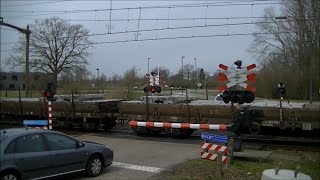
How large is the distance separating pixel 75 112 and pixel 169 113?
17.8 feet

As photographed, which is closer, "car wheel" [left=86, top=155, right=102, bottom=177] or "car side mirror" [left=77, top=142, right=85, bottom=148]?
"car side mirror" [left=77, top=142, right=85, bottom=148]

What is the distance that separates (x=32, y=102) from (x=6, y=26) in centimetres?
942

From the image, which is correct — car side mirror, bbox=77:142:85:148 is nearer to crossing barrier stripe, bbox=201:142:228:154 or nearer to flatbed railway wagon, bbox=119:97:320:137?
crossing barrier stripe, bbox=201:142:228:154

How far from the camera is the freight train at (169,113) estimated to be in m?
14.1

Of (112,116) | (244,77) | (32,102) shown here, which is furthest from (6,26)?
(244,77)

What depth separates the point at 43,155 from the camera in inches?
347

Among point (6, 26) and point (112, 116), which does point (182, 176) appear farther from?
point (6, 26)

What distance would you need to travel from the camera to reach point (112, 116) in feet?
63.5

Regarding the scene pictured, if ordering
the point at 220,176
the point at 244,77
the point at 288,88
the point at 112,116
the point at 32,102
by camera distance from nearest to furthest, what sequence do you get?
the point at 220,176
the point at 288,88
the point at 244,77
the point at 112,116
the point at 32,102

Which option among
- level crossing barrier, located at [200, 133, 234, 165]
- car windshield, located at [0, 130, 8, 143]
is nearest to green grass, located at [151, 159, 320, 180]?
level crossing barrier, located at [200, 133, 234, 165]

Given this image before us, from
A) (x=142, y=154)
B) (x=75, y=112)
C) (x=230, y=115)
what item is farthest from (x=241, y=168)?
(x=75, y=112)

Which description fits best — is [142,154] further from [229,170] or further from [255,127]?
[255,127]

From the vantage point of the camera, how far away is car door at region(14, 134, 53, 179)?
834 centimetres

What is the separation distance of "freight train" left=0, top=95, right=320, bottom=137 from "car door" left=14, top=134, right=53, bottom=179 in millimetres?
6255
